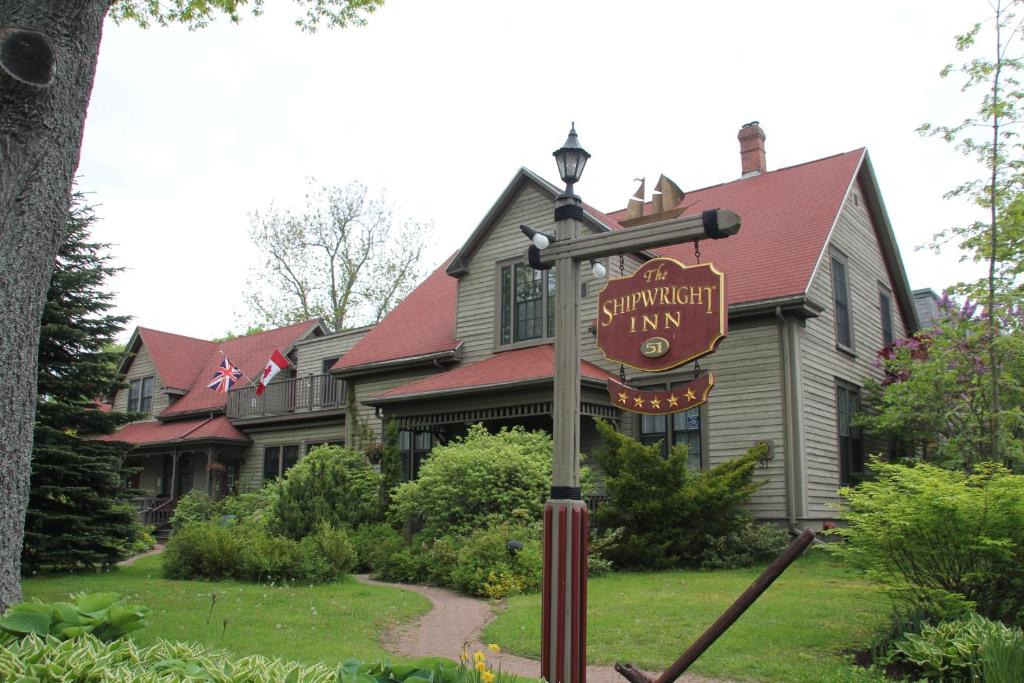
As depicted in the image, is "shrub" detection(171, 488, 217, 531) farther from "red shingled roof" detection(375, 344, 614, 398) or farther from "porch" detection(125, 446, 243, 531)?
"red shingled roof" detection(375, 344, 614, 398)

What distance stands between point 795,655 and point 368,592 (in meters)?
6.40

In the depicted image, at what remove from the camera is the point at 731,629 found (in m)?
8.64

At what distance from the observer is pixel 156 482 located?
1224 inches

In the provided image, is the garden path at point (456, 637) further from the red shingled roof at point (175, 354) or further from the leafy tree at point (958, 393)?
the red shingled roof at point (175, 354)

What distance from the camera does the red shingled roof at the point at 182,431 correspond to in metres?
27.3

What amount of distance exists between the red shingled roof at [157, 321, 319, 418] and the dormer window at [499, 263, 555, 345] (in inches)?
528

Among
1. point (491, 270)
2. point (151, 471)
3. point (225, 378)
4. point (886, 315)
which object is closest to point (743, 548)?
point (491, 270)

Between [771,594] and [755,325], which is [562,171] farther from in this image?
[755,325]

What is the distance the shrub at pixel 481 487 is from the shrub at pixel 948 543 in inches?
279

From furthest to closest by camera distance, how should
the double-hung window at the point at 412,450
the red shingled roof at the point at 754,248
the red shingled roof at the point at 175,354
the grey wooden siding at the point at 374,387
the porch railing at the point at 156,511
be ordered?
the red shingled roof at the point at 175,354
the porch railing at the point at 156,511
the grey wooden siding at the point at 374,387
the double-hung window at the point at 412,450
the red shingled roof at the point at 754,248

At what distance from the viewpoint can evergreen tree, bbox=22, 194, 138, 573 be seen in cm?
1385

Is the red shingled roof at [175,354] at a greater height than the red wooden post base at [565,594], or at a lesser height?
greater

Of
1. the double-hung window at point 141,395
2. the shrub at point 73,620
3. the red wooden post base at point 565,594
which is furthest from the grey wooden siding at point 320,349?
the shrub at point 73,620

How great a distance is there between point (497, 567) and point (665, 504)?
3343 millimetres
